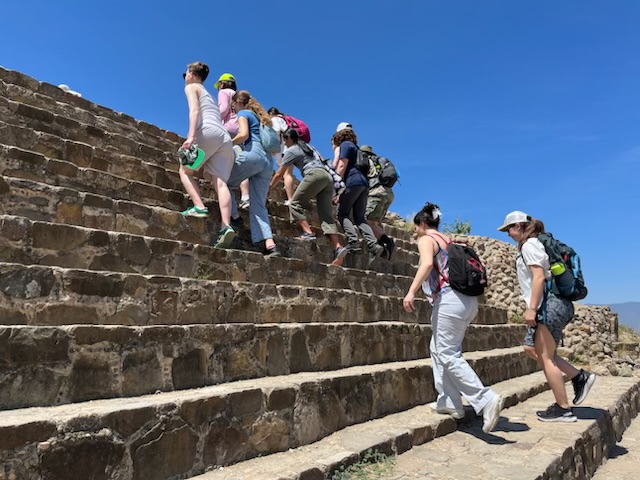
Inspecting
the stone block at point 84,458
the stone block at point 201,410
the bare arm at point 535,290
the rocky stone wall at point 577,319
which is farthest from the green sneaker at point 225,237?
the rocky stone wall at point 577,319

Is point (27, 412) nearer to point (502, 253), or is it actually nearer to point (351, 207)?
point (351, 207)

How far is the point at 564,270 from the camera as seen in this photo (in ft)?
15.7

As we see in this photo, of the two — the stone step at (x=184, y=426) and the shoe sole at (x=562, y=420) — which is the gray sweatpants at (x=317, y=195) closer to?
the stone step at (x=184, y=426)

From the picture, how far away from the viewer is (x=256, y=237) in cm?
537

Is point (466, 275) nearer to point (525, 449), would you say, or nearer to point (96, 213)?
point (525, 449)

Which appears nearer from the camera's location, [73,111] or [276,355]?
[276,355]

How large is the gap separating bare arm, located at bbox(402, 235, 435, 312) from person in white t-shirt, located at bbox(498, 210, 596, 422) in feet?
3.21

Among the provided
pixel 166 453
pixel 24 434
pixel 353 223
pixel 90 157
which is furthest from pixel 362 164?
pixel 24 434

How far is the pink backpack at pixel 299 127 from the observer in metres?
6.97

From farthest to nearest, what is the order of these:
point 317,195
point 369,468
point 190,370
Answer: point 317,195 < point 369,468 < point 190,370

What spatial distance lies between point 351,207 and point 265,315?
9.57ft

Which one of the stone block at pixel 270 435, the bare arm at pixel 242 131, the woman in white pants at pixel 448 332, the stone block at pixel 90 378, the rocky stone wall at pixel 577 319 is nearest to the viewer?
the stone block at pixel 90 378

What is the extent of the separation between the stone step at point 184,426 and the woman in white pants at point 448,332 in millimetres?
551

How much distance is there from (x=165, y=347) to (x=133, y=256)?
3.35ft
